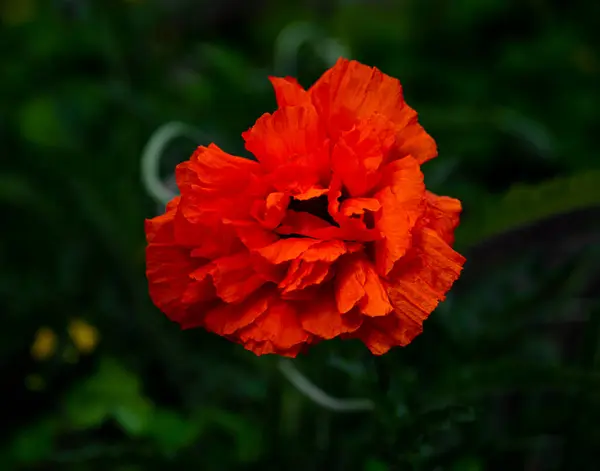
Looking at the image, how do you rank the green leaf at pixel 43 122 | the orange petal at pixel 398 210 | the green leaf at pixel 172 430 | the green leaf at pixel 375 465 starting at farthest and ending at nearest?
the green leaf at pixel 43 122 → the green leaf at pixel 172 430 → the green leaf at pixel 375 465 → the orange petal at pixel 398 210

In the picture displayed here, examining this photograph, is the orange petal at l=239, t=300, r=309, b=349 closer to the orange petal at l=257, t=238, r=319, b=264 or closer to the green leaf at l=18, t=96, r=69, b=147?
the orange petal at l=257, t=238, r=319, b=264

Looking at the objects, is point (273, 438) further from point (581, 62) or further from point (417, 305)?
point (581, 62)

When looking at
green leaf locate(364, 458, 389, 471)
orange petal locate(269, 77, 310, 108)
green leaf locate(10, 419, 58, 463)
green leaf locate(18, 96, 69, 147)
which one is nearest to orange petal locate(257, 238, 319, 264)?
orange petal locate(269, 77, 310, 108)

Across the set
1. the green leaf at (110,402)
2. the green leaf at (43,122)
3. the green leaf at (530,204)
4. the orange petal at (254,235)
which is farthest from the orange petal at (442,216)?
the green leaf at (43,122)

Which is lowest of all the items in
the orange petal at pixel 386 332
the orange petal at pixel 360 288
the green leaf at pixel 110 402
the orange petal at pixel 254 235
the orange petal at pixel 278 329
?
the green leaf at pixel 110 402

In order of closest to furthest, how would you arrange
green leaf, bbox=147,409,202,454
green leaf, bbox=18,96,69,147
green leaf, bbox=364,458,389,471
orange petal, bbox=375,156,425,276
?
orange petal, bbox=375,156,425,276
green leaf, bbox=364,458,389,471
green leaf, bbox=147,409,202,454
green leaf, bbox=18,96,69,147

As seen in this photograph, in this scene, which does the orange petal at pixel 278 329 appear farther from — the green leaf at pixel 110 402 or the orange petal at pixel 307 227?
the green leaf at pixel 110 402
